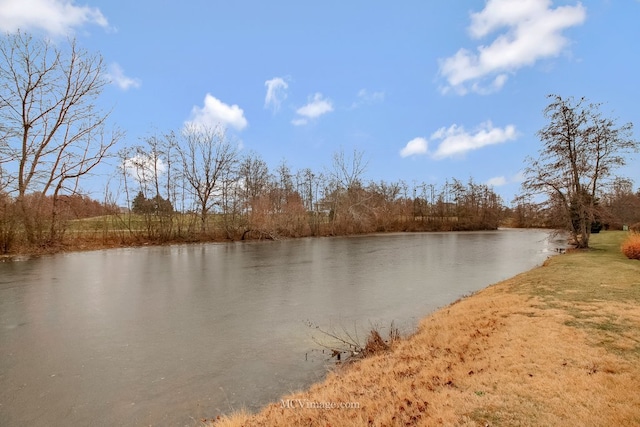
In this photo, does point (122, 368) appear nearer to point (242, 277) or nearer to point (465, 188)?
point (242, 277)

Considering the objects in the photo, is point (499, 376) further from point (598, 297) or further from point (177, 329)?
point (177, 329)

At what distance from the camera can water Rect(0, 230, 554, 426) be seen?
371 cm

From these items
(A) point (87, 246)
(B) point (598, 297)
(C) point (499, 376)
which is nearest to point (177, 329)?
(C) point (499, 376)

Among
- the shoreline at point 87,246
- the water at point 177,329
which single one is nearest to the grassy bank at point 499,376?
the water at point 177,329

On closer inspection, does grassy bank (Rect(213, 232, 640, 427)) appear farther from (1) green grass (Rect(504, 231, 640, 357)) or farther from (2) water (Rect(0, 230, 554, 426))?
(2) water (Rect(0, 230, 554, 426))

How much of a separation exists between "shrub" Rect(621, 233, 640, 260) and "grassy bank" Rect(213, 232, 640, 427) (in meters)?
7.76

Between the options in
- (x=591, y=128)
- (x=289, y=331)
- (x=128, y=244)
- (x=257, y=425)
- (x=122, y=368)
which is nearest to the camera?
(x=257, y=425)

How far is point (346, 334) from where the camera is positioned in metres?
5.83

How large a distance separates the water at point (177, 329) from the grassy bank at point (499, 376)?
0.84m

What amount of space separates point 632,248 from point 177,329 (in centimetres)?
1435

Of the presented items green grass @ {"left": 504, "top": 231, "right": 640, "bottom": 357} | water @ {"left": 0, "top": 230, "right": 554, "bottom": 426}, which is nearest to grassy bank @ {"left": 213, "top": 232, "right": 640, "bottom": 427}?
green grass @ {"left": 504, "top": 231, "right": 640, "bottom": 357}

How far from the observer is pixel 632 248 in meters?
11.7

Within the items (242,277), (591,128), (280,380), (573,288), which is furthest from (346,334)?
(591,128)

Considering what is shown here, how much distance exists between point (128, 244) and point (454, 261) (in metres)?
19.8
